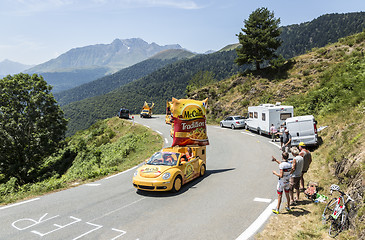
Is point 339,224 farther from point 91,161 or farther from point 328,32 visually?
point 328,32

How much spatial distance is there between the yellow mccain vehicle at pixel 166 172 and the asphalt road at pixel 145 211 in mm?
379

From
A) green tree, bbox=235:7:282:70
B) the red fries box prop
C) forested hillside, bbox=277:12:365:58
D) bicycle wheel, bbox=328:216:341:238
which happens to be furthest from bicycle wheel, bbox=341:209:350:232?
forested hillside, bbox=277:12:365:58

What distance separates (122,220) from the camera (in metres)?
7.52

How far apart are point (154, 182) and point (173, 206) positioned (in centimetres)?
137

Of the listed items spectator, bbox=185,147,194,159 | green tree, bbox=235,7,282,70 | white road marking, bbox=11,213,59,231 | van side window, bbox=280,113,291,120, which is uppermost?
green tree, bbox=235,7,282,70

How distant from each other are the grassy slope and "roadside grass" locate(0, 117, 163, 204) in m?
10.0

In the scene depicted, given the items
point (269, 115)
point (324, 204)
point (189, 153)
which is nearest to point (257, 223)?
point (324, 204)

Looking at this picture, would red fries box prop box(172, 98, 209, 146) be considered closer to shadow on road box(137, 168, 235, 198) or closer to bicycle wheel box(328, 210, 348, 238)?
shadow on road box(137, 168, 235, 198)

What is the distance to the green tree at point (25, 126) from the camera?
26.1 metres

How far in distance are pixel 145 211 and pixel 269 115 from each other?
1678 cm

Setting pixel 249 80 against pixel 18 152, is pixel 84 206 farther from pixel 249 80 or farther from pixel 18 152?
pixel 249 80

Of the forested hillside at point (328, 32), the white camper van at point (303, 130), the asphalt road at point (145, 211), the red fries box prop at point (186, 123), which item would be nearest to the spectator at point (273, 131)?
the white camper van at point (303, 130)

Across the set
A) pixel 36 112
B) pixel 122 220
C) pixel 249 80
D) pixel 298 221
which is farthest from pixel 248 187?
pixel 249 80

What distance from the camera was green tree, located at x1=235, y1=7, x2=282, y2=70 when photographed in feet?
136
